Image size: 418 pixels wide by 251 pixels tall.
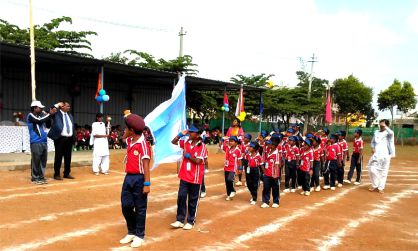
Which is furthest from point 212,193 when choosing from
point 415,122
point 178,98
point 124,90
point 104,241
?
point 415,122

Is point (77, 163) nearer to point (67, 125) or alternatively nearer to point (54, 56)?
point (67, 125)

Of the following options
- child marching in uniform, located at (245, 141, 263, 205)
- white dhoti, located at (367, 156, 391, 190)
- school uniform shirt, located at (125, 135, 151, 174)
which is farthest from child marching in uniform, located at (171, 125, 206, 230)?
white dhoti, located at (367, 156, 391, 190)

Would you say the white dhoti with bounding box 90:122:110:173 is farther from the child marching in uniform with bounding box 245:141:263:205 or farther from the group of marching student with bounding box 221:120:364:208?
the child marching in uniform with bounding box 245:141:263:205

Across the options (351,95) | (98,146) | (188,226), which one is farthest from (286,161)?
(351,95)

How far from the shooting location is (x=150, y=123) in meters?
7.75

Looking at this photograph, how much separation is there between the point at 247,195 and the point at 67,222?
15.6 ft

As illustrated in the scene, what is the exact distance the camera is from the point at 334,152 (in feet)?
39.5

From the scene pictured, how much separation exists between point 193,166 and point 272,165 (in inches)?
103

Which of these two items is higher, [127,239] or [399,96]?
[399,96]

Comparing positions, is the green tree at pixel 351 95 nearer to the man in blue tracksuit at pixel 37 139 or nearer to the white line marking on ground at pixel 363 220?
the white line marking on ground at pixel 363 220

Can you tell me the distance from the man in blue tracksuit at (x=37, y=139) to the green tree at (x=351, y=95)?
1429 inches

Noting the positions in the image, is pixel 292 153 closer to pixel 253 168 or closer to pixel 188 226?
pixel 253 168

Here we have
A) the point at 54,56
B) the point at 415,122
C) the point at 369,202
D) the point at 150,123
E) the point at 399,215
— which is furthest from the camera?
the point at 415,122

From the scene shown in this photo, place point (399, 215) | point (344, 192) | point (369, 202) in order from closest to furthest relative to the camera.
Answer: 1. point (399, 215)
2. point (369, 202)
3. point (344, 192)
